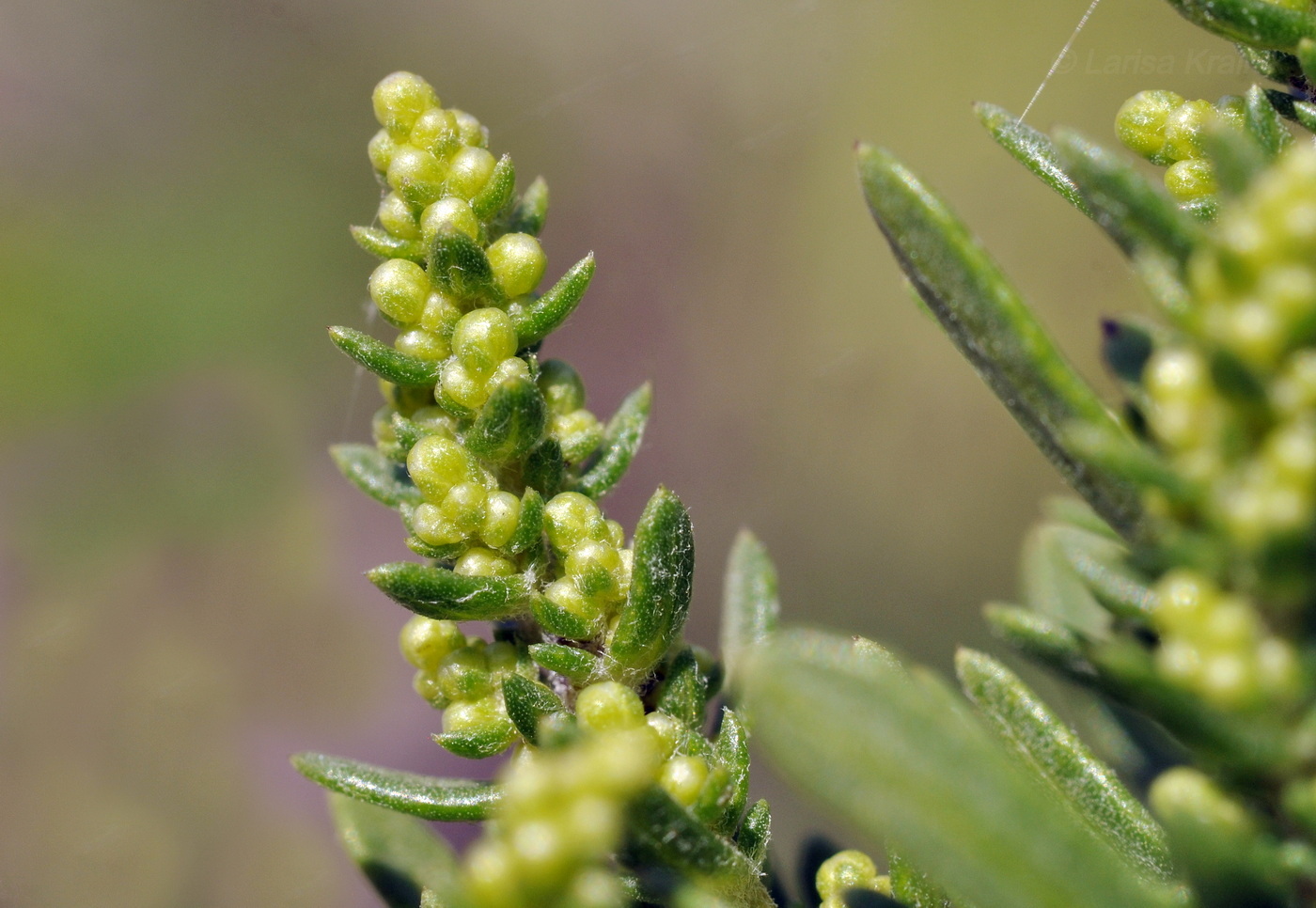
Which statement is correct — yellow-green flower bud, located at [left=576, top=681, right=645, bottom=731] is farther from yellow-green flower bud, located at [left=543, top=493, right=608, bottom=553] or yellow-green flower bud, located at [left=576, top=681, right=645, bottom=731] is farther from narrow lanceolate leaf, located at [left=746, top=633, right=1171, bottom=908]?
narrow lanceolate leaf, located at [left=746, top=633, right=1171, bottom=908]

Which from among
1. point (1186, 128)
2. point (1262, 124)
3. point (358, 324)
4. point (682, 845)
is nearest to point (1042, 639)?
point (682, 845)

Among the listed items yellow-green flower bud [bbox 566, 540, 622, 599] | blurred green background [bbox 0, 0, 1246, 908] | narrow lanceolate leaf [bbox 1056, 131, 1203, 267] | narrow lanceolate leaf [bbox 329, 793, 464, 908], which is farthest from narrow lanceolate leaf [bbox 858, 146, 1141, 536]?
blurred green background [bbox 0, 0, 1246, 908]

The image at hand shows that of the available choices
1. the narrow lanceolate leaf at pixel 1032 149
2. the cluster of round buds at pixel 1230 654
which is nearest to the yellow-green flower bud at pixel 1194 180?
the narrow lanceolate leaf at pixel 1032 149

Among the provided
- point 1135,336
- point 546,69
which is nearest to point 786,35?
point 546,69

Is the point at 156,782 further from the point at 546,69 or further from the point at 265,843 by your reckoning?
the point at 546,69

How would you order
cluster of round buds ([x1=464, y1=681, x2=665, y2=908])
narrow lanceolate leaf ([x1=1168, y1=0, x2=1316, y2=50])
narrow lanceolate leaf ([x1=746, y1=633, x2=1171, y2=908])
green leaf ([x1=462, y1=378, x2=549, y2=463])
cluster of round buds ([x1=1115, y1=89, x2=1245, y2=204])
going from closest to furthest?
1. cluster of round buds ([x1=464, y1=681, x2=665, y2=908])
2. narrow lanceolate leaf ([x1=746, y1=633, x2=1171, y2=908])
3. narrow lanceolate leaf ([x1=1168, y1=0, x2=1316, y2=50])
4. green leaf ([x1=462, y1=378, x2=549, y2=463])
5. cluster of round buds ([x1=1115, y1=89, x2=1245, y2=204])

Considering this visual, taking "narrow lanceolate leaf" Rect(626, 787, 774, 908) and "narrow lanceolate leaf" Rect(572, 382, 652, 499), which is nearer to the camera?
"narrow lanceolate leaf" Rect(626, 787, 774, 908)

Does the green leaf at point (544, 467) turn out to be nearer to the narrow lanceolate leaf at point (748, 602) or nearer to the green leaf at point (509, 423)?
the green leaf at point (509, 423)
